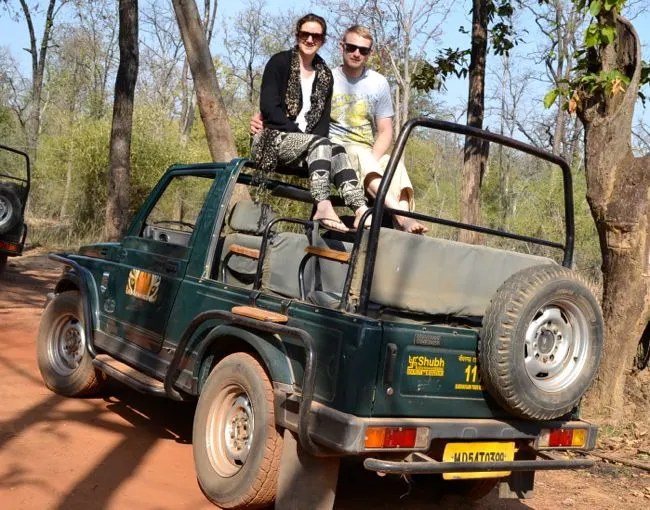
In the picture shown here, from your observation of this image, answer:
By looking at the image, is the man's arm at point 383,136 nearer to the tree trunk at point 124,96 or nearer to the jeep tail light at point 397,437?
the jeep tail light at point 397,437

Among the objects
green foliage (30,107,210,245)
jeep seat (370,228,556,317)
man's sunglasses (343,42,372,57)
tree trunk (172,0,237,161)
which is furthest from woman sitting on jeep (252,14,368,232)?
green foliage (30,107,210,245)

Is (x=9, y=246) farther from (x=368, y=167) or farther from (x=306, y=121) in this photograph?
(x=368, y=167)

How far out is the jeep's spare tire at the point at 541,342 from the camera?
352cm

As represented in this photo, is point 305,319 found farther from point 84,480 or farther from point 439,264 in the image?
point 84,480

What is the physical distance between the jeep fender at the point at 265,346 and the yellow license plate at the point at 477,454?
→ 2.58 ft

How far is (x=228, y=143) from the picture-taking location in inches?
343

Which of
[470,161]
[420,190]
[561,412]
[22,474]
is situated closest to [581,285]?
[561,412]

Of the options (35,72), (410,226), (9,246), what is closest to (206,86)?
(9,246)

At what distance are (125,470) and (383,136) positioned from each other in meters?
2.68

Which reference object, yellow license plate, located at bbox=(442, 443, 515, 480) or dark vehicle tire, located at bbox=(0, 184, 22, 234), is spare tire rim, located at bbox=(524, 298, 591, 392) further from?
dark vehicle tire, located at bbox=(0, 184, 22, 234)

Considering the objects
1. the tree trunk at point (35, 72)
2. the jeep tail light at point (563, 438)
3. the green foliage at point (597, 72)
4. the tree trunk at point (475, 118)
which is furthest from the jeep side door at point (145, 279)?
the tree trunk at point (35, 72)

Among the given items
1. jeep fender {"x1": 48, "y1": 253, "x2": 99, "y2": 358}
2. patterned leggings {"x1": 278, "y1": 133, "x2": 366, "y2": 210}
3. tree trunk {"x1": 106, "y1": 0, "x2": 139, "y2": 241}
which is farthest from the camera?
tree trunk {"x1": 106, "y1": 0, "x2": 139, "y2": 241}

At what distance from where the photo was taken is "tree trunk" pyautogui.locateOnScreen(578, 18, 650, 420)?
21.4 feet

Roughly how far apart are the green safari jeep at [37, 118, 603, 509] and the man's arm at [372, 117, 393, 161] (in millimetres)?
1079
